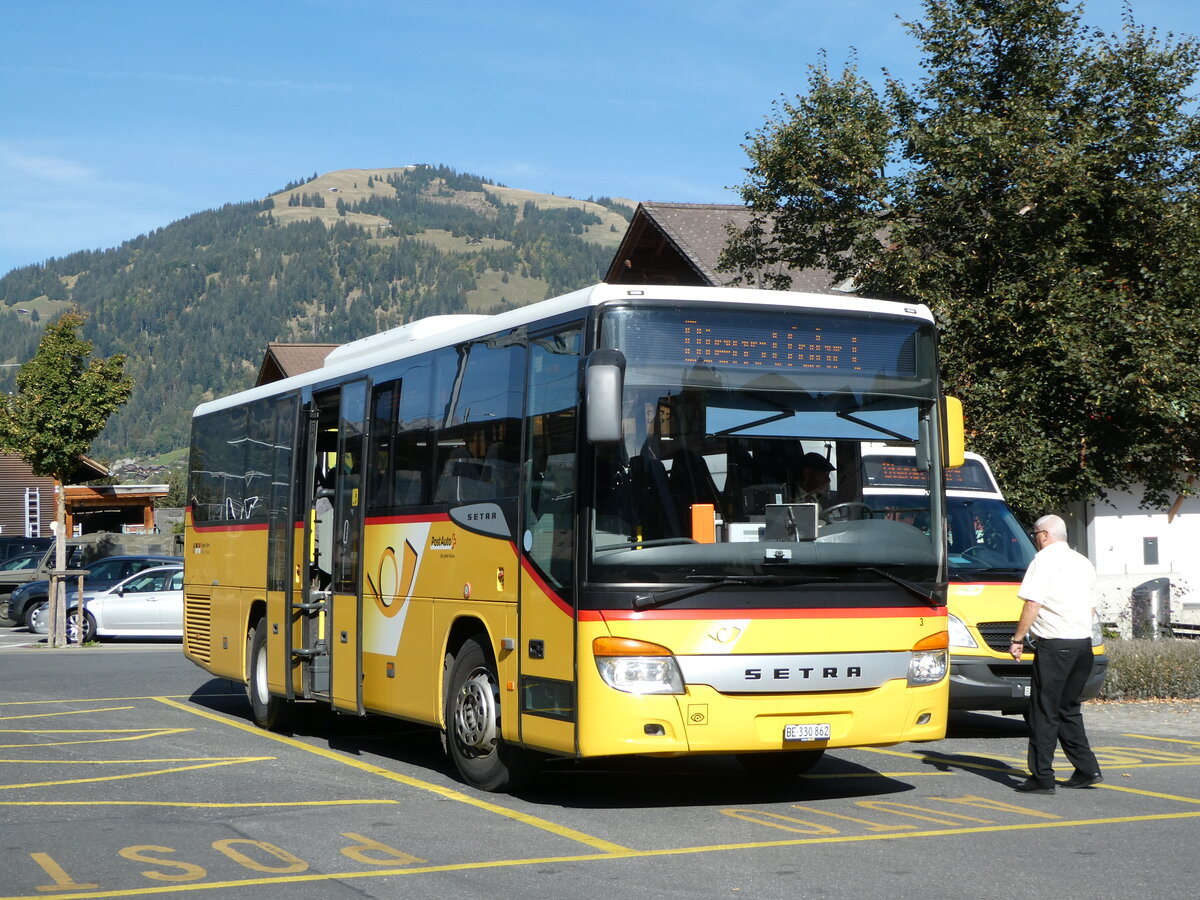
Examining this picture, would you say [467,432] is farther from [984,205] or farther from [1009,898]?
[984,205]

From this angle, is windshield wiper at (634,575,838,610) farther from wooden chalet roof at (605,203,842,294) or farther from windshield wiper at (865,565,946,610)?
wooden chalet roof at (605,203,842,294)

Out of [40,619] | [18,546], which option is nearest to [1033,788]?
[40,619]

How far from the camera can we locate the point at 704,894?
275 inches

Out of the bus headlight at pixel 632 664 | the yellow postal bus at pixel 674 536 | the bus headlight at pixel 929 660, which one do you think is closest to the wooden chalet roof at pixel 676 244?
the yellow postal bus at pixel 674 536

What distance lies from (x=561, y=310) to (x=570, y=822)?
3.01m

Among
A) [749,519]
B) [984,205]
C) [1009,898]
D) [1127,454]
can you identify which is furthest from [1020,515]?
[1009,898]

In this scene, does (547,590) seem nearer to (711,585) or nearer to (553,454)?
(553,454)

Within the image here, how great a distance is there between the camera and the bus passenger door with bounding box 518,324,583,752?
8969 mm

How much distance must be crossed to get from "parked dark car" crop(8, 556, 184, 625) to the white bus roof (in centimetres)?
1978

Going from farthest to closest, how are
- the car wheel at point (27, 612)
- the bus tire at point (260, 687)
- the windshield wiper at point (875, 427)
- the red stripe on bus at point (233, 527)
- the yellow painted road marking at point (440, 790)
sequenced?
the car wheel at point (27, 612), the red stripe on bus at point (233, 527), the bus tire at point (260, 687), the windshield wiper at point (875, 427), the yellow painted road marking at point (440, 790)

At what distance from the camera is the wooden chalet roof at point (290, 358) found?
5417 cm

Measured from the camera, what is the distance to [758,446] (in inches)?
360

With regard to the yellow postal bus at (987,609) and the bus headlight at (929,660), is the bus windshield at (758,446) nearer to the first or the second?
the bus headlight at (929,660)

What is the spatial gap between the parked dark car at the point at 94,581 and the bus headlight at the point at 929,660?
23.8 metres
